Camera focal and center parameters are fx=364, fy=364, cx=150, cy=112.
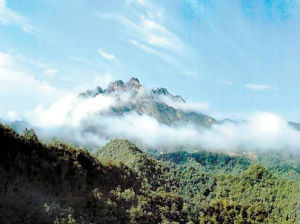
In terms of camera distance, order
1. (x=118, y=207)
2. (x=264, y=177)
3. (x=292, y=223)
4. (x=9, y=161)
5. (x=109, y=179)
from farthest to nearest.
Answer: (x=264, y=177)
(x=292, y=223)
(x=109, y=179)
(x=118, y=207)
(x=9, y=161)

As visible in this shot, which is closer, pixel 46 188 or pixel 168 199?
pixel 46 188

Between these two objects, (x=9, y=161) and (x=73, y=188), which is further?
(x=73, y=188)

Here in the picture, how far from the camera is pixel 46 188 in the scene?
22750mm

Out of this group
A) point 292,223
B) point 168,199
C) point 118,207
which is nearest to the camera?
point 118,207

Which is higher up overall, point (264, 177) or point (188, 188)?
point (264, 177)

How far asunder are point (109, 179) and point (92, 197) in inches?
307

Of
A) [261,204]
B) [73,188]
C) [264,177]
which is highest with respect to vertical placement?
[264,177]

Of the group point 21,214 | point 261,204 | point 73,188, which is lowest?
point 21,214

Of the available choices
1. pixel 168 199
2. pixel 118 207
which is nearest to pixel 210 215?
pixel 168 199

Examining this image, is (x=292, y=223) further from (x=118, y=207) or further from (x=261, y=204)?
(x=118, y=207)

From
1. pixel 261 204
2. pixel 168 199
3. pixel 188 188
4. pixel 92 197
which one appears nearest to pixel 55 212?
pixel 92 197

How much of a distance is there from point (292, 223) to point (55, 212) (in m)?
49.6

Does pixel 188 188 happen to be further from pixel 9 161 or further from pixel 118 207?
pixel 9 161

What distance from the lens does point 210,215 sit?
52094 millimetres
